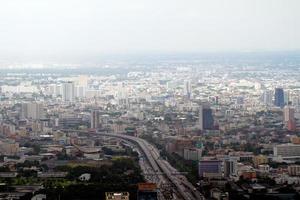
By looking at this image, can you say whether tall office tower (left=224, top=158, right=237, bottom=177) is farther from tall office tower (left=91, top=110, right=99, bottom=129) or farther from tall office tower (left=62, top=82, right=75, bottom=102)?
A: tall office tower (left=62, top=82, right=75, bottom=102)

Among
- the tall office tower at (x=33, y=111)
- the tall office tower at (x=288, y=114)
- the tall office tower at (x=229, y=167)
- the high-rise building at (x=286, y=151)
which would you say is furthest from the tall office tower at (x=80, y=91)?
the tall office tower at (x=229, y=167)

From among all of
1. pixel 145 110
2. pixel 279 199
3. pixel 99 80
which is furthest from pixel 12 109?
pixel 279 199

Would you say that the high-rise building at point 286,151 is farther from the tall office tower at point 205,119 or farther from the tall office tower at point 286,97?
the tall office tower at point 286,97

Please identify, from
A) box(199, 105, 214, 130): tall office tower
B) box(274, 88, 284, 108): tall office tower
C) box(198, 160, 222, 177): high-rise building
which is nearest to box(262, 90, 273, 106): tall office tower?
box(274, 88, 284, 108): tall office tower

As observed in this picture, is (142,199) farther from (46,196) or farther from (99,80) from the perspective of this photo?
(99,80)

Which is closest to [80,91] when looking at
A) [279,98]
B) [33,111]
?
[33,111]
